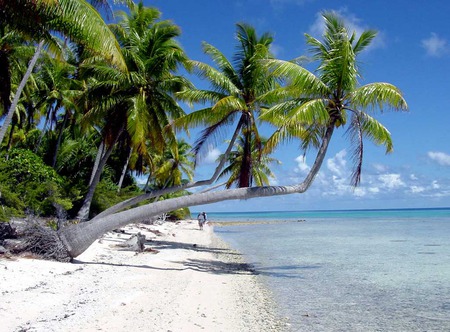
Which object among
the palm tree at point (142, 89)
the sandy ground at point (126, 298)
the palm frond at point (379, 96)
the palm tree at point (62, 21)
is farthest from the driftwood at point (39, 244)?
the palm frond at point (379, 96)

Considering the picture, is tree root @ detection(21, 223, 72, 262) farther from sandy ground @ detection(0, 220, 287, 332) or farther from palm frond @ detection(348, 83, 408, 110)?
palm frond @ detection(348, 83, 408, 110)

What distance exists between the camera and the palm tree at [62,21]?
739cm

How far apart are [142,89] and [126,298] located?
1044 centimetres

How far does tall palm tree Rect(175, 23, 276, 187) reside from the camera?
14.1m

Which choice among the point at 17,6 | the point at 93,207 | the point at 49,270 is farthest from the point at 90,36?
the point at 93,207

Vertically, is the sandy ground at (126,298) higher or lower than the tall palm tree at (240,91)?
lower

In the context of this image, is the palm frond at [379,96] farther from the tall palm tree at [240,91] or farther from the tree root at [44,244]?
the tree root at [44,244]

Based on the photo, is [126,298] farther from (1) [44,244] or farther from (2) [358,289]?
(2) [358,289]

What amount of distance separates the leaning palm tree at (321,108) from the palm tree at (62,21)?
4.47 meters

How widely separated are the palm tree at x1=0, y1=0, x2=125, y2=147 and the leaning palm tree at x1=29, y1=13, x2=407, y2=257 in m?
4.47

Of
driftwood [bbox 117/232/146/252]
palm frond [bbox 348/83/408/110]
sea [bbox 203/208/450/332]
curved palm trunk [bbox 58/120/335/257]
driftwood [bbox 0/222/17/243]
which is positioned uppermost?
palm frond [bbox 348/83/408/110]

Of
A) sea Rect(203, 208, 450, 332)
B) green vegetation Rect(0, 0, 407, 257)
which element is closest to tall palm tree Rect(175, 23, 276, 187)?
green vegetation Rect(0, 0, 407, 257)

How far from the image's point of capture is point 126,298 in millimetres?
7402

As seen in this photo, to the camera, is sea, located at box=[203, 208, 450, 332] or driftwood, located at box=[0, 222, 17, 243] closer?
sea, located at box=[203, 208, 450, 332]
